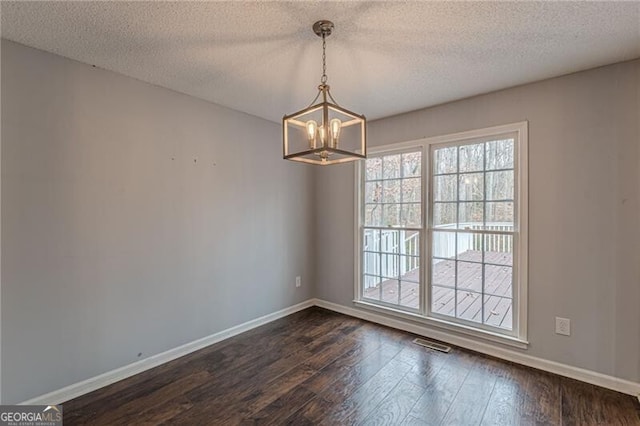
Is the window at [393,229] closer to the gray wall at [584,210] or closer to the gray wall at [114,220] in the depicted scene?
Result: the gray wall at [584,210]

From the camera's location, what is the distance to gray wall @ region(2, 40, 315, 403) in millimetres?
2100

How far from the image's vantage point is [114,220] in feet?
8.28

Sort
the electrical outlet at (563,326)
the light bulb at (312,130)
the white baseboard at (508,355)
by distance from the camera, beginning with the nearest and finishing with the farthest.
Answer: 1. the light bulb at (312,130)
2. the white baseboard at (508,355)
3. the electrical outlet at (563,326)

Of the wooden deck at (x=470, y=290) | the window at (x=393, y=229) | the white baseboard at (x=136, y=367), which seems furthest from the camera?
the window at (x=393, y=229)

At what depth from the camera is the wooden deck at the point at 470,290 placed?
2949mm

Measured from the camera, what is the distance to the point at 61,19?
1840mm

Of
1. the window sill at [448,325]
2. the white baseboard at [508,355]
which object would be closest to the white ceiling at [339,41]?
the window sill at [448,325]

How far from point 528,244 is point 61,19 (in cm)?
379

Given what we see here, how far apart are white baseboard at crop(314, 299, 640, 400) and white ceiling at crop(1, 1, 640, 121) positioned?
2418mm

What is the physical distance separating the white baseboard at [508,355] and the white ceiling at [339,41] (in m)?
2.42

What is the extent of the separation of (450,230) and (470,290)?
631 millimetres

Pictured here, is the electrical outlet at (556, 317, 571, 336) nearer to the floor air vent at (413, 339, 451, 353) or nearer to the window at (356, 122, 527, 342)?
the window at (356, 122, 527, 342)

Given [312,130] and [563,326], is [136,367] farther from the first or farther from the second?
[563,326]

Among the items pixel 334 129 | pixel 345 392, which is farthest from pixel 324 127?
pixel 345 392
